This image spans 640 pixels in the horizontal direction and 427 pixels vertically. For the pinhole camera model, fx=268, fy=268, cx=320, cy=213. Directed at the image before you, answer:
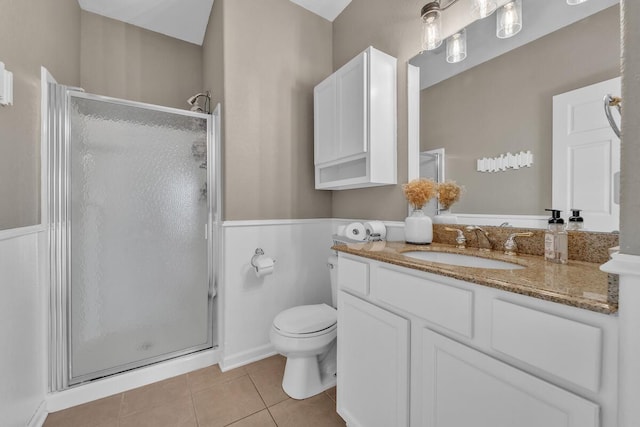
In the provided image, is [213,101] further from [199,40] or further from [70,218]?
[70,218]

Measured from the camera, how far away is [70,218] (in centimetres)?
158

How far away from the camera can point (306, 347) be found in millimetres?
1490

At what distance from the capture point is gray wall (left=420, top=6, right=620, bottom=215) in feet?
3.11

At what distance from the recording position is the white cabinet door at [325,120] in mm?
1863

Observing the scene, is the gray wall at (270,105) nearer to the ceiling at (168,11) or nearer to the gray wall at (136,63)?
the ceiling at (168,11)

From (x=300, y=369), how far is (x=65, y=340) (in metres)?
1.38

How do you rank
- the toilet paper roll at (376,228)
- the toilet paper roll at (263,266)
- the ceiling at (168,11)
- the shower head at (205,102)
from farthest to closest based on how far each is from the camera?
the shower head at (205,102), the ceiling at (168,11), the toilet paper roll at (263,266), the toilet paper roll at (376,228)

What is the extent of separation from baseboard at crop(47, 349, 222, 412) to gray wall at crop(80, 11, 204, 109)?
2126 millimetres

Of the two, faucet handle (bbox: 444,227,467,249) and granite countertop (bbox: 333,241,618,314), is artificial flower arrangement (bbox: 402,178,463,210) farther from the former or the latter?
granite countertop (bbox: 333,241,618,314)

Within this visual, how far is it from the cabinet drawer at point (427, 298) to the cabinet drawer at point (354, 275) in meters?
0.04

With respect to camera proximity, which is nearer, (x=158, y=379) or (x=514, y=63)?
(x=514, y=63)

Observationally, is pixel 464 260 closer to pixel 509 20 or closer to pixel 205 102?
pixel 509 20

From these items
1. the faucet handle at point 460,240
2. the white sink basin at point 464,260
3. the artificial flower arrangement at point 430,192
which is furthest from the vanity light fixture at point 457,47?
the white sink basin at point 464,260

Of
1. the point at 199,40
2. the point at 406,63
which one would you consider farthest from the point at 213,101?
the point at 406,63
